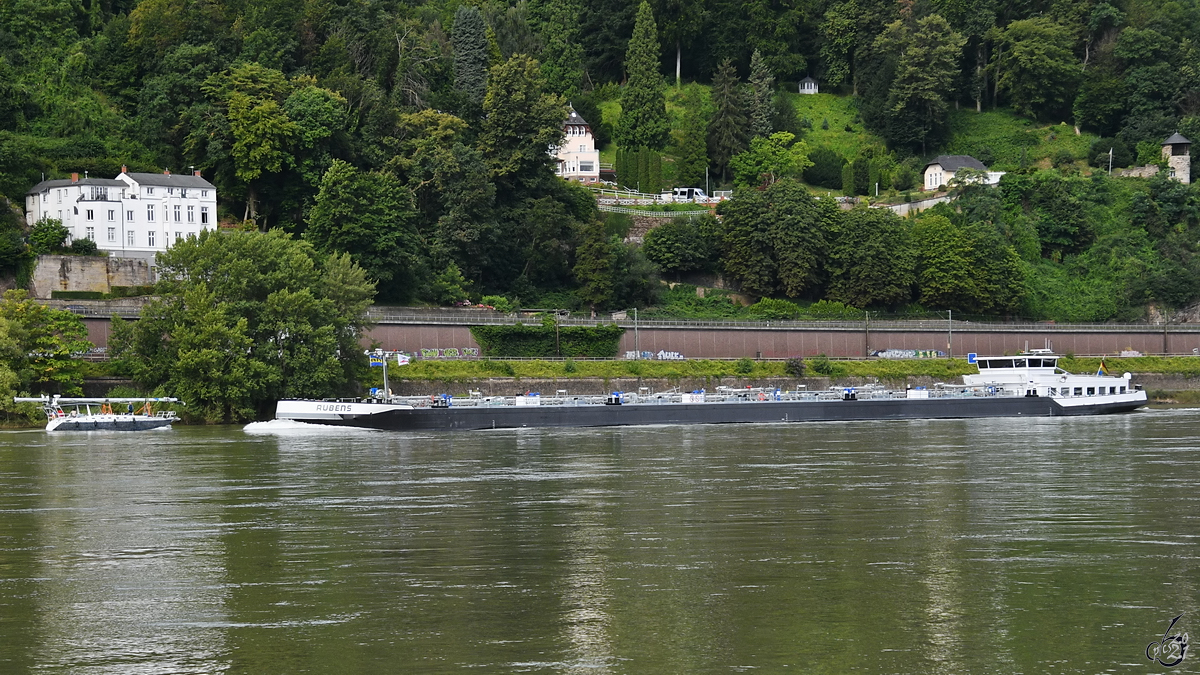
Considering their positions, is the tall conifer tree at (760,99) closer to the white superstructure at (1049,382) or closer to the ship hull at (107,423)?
the white superstructure at (1049,382)

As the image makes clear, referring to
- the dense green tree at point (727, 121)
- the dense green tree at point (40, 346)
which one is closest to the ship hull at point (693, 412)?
the dense green tree at point (40, 346)

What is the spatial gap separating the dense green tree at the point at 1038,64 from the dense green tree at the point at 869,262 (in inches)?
1211

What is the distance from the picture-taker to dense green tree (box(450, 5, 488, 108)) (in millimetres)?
89062

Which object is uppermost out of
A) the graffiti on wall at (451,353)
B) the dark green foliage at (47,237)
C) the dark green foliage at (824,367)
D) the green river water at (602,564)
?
the dark green foliage at (47,237)

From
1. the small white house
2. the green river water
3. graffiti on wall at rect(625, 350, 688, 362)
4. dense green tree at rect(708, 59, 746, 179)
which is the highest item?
dense green tree at rect(708, 59, 746, 179)

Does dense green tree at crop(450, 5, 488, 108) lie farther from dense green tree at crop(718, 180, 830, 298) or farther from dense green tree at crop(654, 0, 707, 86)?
dense green tree at crop(718, 180, 830, 298)

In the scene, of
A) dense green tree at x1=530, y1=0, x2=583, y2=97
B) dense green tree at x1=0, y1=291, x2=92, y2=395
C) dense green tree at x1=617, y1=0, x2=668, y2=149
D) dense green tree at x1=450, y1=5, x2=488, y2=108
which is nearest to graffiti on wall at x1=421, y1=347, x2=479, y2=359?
dense green tree at x1=0, y1=291, x2=92, y2=395

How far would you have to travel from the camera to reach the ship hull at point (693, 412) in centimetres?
5259

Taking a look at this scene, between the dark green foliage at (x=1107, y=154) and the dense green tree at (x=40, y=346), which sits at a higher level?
the dark green foliage at (x=1107, y=154)

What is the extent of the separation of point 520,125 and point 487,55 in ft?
39.2

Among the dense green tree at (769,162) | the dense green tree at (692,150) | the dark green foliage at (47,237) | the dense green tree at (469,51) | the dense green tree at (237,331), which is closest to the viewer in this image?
the dense green tree at (237,331)

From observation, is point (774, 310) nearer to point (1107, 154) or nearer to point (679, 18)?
point (679, 18)

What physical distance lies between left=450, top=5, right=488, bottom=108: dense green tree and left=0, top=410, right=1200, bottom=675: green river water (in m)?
54.4

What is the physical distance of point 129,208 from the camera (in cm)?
6900
